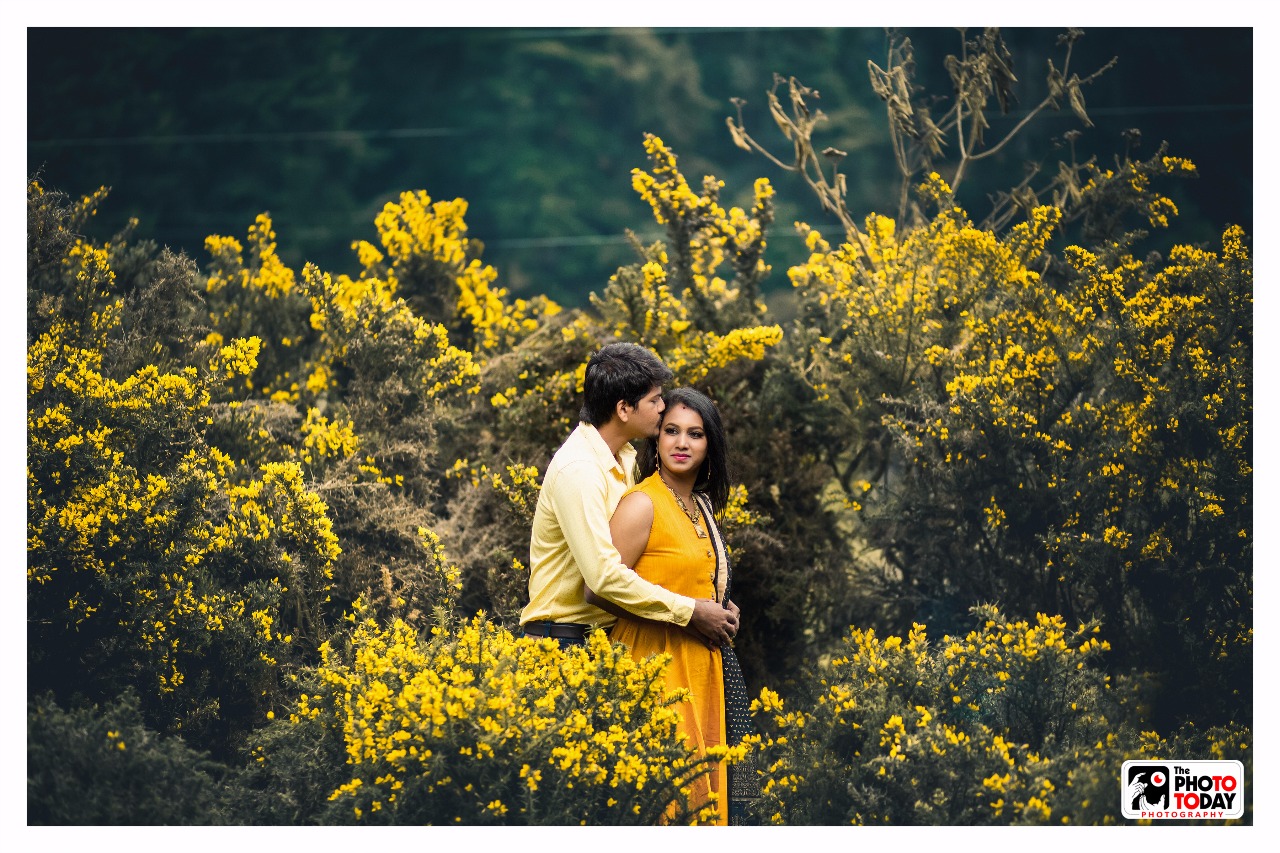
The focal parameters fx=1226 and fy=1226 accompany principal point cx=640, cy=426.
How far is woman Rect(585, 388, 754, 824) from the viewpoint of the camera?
3242mm

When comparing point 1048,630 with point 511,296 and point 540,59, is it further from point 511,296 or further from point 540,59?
point 540,59

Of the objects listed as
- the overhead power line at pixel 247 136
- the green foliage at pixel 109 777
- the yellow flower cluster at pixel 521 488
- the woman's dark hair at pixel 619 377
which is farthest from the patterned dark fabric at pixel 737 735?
the overhead power line at pixel 247 136

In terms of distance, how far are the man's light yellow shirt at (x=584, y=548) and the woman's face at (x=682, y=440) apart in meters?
0.16

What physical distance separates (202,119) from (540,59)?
145 inches

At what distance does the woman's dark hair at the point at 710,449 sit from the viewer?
10.9 ft

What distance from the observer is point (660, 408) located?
3.36 meters

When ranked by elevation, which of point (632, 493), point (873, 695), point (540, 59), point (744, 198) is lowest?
point (873, 695)

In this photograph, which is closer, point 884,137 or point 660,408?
point 660,408

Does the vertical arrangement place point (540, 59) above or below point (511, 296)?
above

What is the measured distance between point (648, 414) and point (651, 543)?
1.16 feet

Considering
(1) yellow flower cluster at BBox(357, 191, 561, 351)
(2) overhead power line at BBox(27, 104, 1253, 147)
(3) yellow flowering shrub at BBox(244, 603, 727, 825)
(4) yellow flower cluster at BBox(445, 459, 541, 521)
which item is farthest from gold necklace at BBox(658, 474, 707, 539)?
(2) overhead power line at BBox(27, 104, 1253, 147)

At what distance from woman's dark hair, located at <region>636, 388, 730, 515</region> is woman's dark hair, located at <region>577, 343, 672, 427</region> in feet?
0.23

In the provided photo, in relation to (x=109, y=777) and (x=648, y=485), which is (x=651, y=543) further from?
(x=109, y=777)

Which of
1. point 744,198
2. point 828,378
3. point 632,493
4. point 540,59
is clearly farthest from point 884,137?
point 632,493
